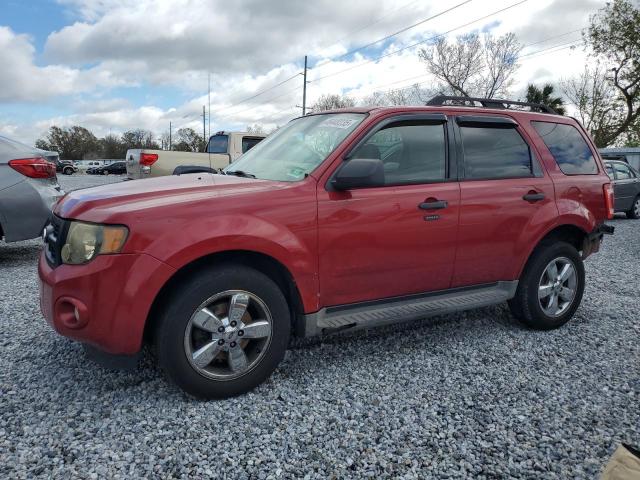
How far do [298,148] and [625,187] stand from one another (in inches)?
490

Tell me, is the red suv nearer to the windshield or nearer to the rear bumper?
the windshield

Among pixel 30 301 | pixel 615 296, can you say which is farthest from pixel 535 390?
pixel 30 301

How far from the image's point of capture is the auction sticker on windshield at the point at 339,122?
3.30 m

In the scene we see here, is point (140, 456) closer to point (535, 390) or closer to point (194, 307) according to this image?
point (194, 307)

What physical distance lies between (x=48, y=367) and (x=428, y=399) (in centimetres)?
248

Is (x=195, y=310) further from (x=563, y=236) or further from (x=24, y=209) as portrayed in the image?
(x=24, y=209)

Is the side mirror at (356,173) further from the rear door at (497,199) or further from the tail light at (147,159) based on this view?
the tail light at (147,159)

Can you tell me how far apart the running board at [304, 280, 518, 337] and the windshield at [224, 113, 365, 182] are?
2.99 ft

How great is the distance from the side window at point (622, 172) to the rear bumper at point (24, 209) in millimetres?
13269

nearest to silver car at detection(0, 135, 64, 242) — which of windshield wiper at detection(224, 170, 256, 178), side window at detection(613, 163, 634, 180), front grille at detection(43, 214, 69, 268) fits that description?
front grille at detection(43, 214, 69, 268)

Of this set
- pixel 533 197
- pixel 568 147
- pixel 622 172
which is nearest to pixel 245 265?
pixel 533 197

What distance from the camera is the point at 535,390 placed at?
9.70 ft

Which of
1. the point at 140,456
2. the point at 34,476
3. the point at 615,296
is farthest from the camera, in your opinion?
the point at 615,296

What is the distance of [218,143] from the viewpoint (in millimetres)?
12195
